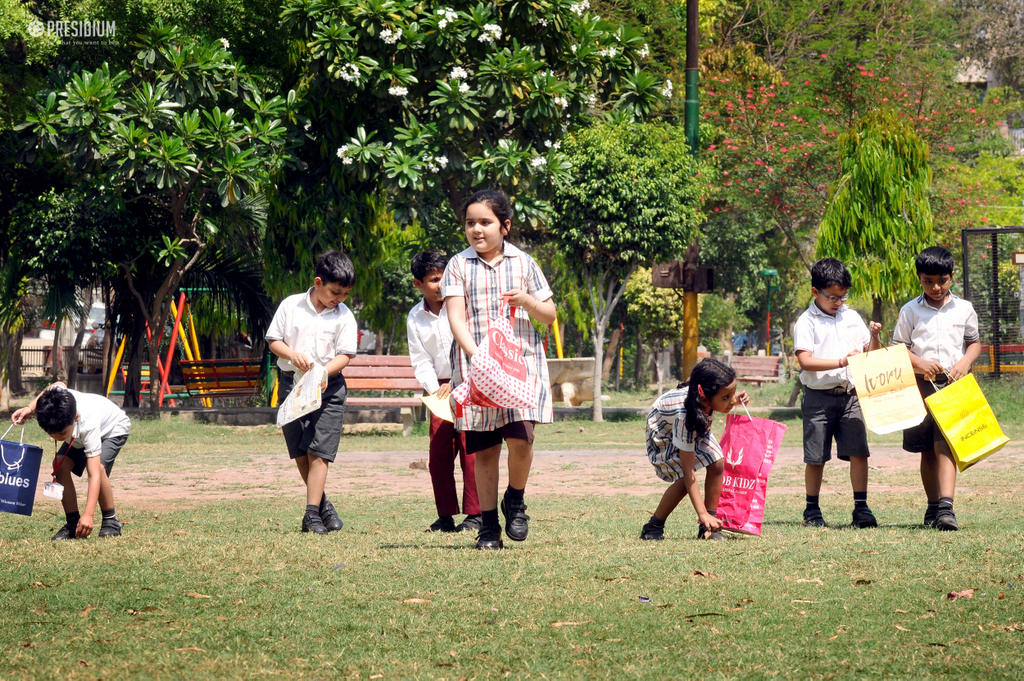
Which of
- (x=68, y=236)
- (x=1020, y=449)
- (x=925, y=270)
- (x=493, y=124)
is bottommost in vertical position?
(x=1020, y=449)

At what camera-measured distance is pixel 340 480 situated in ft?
35.4

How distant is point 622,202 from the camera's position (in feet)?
64.5

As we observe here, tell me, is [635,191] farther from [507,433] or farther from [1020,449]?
[507,433]

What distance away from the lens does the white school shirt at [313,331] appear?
22.1 feet

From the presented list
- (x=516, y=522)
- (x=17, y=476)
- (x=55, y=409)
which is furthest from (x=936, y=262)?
(x=17, y=476)

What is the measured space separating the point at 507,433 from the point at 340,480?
538cm

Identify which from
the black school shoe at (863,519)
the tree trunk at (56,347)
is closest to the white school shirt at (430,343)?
the black school shoe at (863,519)

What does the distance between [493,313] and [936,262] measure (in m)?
2.78

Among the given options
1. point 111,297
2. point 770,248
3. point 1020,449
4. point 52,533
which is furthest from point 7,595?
point 770,248

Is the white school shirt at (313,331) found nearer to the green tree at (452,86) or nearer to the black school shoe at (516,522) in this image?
the black school shoe at (516,522)

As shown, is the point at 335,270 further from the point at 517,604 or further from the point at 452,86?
the point at 452,86

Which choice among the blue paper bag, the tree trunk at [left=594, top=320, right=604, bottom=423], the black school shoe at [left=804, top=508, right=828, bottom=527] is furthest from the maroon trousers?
the tree trunk at [left=594, top=320, right=604, bottom=423]

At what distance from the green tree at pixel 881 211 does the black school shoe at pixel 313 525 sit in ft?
44.4

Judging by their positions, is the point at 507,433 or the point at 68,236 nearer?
the point at 507,433
